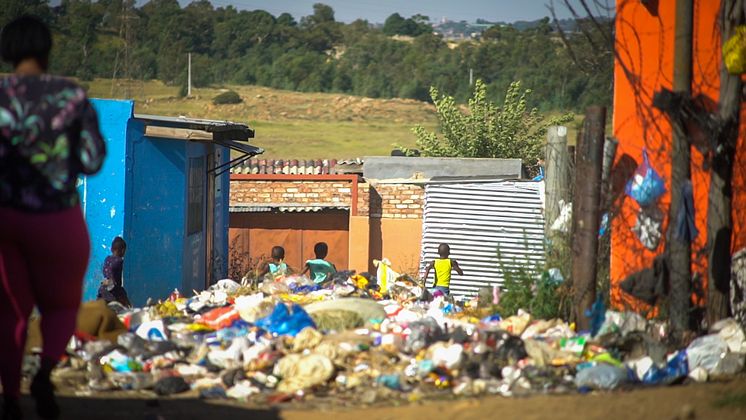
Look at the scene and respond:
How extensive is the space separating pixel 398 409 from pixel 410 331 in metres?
1.84

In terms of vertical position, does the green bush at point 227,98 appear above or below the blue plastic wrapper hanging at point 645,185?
above

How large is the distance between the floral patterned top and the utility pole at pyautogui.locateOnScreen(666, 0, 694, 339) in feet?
14.6

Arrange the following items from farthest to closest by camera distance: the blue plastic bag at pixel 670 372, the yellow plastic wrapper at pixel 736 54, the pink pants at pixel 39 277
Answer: the yellow plastic wrapper at pixel 736 54 < the blue plastic bag at pixel 670 372 < the pink pants at pixel 39 277

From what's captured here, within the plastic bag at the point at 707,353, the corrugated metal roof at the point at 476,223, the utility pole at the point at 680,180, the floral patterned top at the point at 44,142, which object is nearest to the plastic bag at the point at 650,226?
the utility pole at the point at 680,180

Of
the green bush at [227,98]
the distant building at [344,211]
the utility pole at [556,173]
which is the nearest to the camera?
the utility pole at [556,173]

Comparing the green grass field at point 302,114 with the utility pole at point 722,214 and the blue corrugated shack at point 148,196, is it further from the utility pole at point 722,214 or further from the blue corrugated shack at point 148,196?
the utility pole at point 722,214

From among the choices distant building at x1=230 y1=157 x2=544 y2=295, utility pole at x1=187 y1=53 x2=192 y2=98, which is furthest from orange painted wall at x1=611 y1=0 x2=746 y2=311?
utility pole at x1=187 y1=53 x2=192 y2=98

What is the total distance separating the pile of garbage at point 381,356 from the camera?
625 centimetres

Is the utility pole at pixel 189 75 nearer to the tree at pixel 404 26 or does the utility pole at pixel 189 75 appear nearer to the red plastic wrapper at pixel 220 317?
the tree at pixel 404 26

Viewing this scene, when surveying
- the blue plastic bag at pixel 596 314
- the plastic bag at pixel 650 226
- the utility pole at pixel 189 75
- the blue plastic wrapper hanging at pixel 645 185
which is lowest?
the blue plastic bag at pixel 596 314

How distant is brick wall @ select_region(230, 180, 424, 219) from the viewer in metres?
24.1

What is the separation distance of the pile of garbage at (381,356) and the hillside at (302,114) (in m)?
40.3

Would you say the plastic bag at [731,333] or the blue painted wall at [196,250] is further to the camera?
the blue painted wall at [196,250]

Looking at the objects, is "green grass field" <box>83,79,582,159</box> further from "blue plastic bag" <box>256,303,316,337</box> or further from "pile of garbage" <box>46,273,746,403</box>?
"pile of garbage" <box>46,273,746,403</box>
